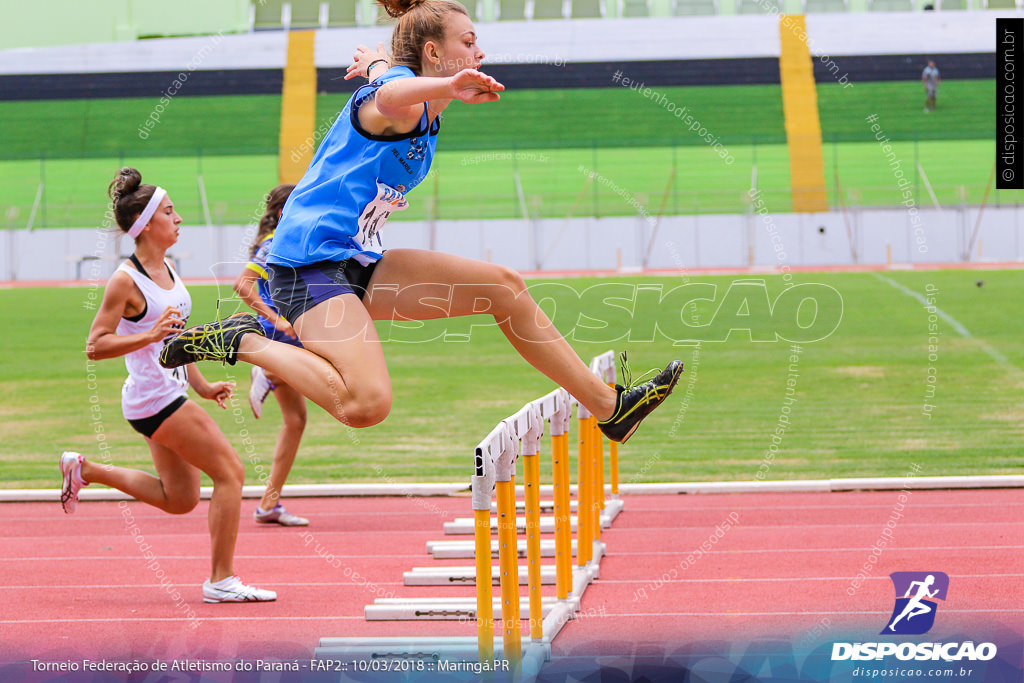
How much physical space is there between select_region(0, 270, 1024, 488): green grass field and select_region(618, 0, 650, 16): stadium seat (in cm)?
2643

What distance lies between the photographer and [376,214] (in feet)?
12.7

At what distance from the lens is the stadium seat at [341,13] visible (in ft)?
139

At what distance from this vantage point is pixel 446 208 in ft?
94.7

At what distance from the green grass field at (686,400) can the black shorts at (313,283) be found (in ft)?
16.2

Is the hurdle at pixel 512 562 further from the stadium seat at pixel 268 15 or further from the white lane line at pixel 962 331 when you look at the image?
the stadium seat at pixel 268 15

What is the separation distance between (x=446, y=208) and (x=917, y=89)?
18483mm

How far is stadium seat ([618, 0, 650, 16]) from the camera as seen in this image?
144 feet

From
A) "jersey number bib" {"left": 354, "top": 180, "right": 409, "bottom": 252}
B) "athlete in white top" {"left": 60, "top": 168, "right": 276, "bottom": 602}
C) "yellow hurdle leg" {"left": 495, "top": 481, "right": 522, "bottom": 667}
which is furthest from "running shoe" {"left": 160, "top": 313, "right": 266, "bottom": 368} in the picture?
"yellow hurdle leg" {"left": 495, "top": 481, "right": 522, "bottom": 667}

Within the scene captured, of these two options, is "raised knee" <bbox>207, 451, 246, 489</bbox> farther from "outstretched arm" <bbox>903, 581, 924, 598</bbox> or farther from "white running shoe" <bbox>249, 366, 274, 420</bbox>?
Answer: "outstretched arm" <bbox>903, 581, 924, 598</bbox>

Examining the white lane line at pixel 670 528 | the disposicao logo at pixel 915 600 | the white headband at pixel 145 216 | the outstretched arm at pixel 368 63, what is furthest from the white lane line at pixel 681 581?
the outstretched arm at pixel 368 63

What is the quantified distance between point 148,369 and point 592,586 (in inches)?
95.0

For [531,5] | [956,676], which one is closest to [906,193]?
[531,5]

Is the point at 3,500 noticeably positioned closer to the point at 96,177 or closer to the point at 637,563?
the point at 637,563

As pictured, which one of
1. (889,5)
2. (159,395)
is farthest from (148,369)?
(889,5)
